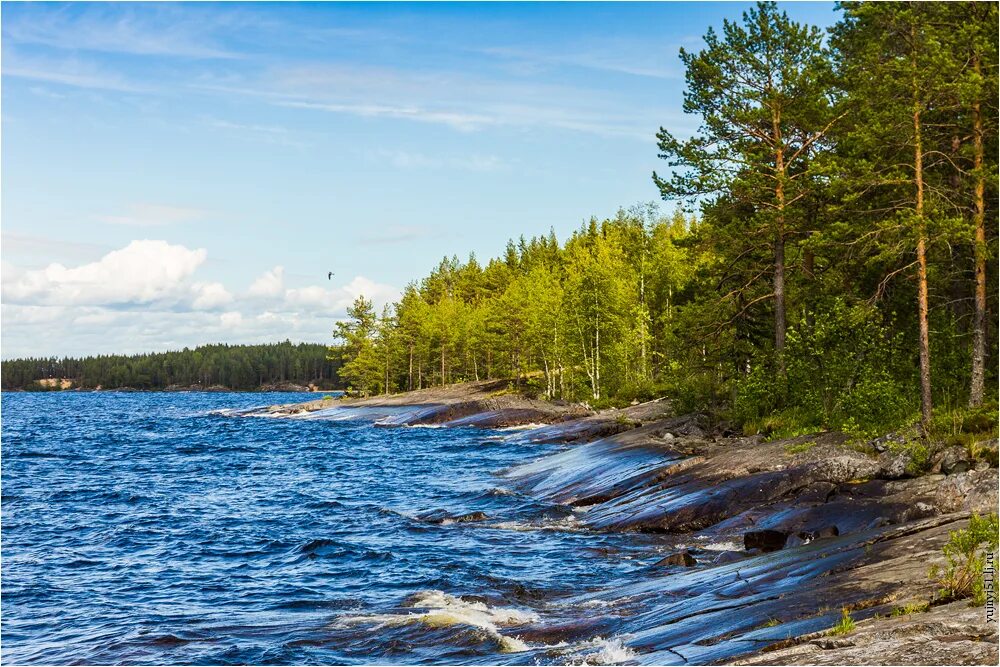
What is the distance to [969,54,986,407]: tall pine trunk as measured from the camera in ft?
88.5

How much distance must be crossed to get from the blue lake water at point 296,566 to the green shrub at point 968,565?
4.94 m

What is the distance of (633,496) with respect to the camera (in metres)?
29.3

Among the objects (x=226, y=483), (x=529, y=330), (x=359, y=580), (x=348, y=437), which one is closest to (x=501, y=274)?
(x=529, y=330)

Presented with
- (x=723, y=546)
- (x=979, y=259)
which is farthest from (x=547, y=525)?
(x=979, y=259)

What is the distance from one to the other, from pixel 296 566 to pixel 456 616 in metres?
7.77

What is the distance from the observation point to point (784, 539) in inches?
808

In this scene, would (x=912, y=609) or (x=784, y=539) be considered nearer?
(x=912, y=609)

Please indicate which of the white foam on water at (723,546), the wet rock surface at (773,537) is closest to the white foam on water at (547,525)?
the wet rock surface at (773,537)

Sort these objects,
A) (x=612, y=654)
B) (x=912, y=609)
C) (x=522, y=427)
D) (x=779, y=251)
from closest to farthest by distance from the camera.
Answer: (x=912, y=609) < (x=612, y=654) < (x=779, y=251) < (x=522, y=427)

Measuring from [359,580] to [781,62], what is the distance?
26897 millimetres

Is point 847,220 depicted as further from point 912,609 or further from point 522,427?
point 522,427

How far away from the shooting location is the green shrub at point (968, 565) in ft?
38.8

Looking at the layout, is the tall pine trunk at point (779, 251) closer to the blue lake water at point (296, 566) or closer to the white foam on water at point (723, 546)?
the blue lake water at point (296, 566)

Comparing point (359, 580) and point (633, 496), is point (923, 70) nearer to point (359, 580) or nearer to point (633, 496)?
point (633, 496)
